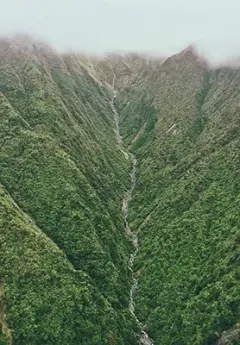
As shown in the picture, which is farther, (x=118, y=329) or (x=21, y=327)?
(x=118, y=329)

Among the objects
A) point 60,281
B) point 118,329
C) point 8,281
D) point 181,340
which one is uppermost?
point 8,281

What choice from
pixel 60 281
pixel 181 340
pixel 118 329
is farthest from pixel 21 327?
pixel 181 340

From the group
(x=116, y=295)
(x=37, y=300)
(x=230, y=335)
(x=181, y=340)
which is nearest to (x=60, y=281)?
(x=37, y=300)

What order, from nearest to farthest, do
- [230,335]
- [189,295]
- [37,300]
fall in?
[230,335] → [37,300] → [189,295]

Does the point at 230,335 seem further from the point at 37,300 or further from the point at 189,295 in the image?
the point at 37,300

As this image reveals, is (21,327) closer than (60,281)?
Yes

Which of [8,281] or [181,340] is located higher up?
[8,281]

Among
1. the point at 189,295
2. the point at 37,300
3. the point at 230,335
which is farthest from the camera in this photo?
the point at 189,295

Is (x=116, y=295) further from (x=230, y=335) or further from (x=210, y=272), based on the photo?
(x=230, y=335)

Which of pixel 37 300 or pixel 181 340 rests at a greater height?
pixel 37 300
